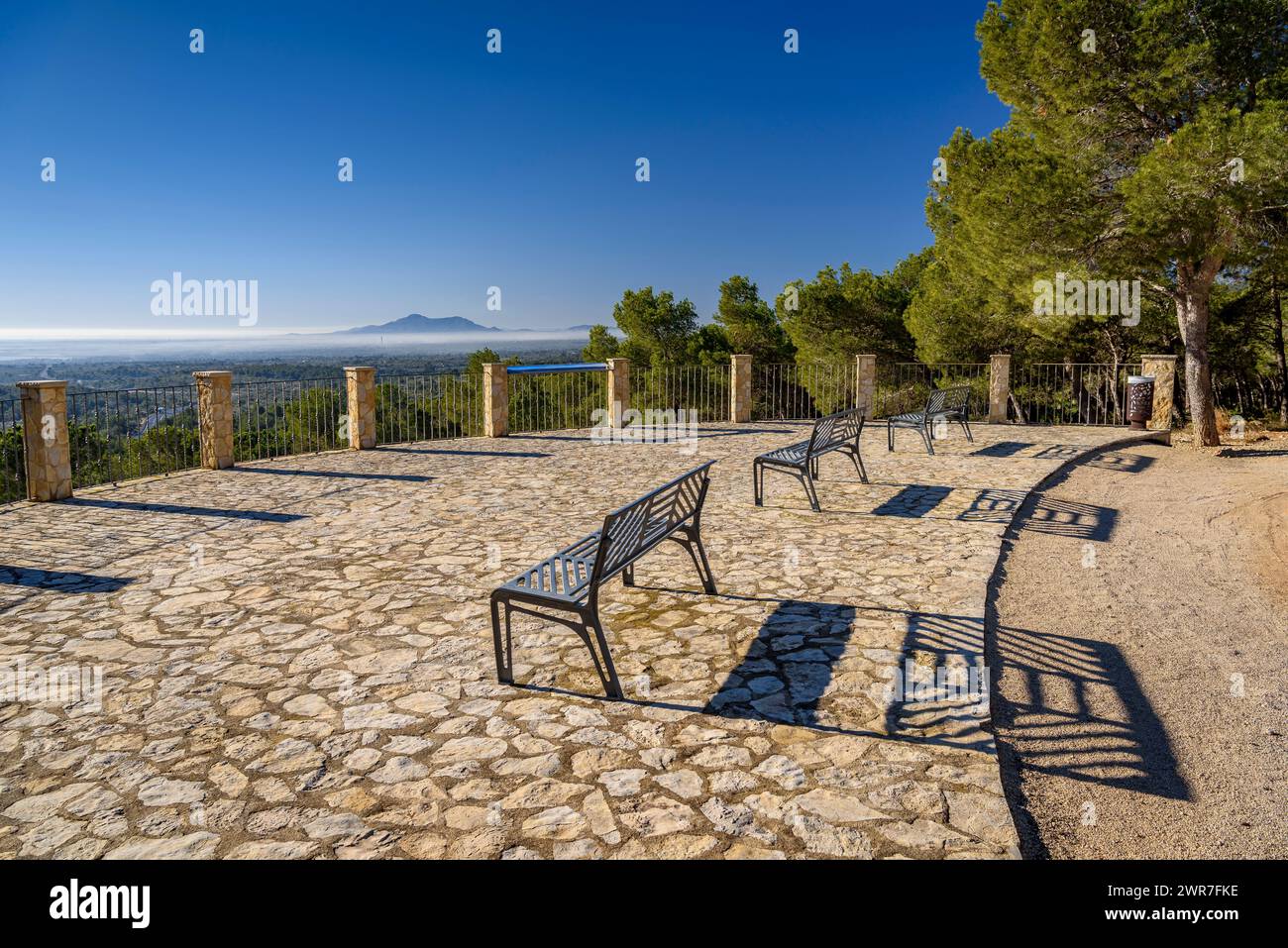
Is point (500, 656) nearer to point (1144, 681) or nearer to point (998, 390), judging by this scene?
point (1144, 681)

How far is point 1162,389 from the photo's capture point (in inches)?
580

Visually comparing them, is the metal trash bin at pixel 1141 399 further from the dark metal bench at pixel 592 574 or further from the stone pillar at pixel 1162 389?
the dark metal bench at pixel 592 574

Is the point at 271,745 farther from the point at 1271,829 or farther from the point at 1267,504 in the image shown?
the point at 1267,504

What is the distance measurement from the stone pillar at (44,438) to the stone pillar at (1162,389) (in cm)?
1693

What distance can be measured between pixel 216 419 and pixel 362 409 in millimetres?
2575

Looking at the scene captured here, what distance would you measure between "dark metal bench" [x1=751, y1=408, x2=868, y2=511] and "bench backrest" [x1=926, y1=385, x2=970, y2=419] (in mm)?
3165

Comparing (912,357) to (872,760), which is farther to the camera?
(912,357)

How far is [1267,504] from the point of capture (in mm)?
9125

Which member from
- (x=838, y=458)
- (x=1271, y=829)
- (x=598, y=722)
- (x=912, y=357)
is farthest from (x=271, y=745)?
(x=912, y=357)

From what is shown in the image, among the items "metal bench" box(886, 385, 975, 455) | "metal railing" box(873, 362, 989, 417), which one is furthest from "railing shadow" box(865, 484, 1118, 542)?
"metal railing" box(873, 362, 989, 417)

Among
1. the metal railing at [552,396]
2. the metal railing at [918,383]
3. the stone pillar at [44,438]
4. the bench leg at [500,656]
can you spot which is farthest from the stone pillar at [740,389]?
the bench leg at [500,656]

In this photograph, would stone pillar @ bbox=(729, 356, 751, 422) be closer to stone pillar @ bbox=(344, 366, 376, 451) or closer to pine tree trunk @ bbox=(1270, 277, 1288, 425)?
stone pillar @ bbox=(344, 366, 376, 451)
